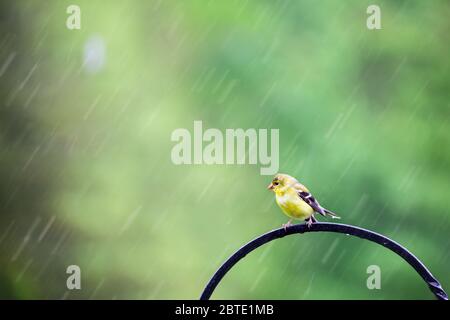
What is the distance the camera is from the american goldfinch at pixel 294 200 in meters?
2.53

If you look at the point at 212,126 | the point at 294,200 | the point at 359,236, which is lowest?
the point at 212,126

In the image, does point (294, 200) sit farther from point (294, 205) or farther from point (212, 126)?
point (212, 126)

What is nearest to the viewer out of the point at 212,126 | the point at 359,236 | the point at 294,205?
the point at 359,236

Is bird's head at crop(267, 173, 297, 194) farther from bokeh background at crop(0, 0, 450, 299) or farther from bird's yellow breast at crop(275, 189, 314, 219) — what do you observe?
bokeh background at crop(0, 0, 450, 299)

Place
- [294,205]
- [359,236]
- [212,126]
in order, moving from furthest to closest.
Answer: [212,126] → [294,205] → [359,236]

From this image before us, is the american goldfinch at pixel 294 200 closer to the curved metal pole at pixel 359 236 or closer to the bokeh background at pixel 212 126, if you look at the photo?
the curved metal pole at pixel 359 236

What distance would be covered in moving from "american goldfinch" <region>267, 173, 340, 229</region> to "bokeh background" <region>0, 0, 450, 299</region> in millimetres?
1992

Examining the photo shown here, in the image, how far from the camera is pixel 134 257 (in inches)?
220

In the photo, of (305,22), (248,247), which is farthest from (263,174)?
(248,247)

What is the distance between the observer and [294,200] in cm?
257

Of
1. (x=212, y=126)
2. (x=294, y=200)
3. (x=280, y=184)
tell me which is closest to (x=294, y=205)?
(x=294, y=200)

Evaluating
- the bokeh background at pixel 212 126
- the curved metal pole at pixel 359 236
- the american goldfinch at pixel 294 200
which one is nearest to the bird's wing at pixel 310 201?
the american goldfinch at pixel 294 200

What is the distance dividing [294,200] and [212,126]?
3.23m

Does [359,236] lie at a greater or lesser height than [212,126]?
greater
